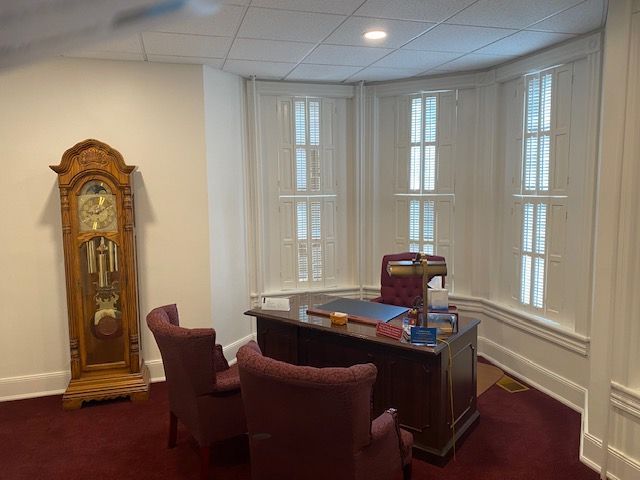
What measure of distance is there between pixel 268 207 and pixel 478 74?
92.7 inches

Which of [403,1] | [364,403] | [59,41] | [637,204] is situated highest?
[403,1]

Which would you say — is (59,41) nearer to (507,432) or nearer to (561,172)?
(507,432)

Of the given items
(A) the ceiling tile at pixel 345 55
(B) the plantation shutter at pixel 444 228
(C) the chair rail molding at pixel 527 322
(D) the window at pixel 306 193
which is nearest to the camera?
(C) the chair rail molding at pixel 527 322

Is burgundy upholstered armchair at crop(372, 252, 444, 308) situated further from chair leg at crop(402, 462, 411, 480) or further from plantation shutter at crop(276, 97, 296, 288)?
chair leg at crop(402, 462, 411, 480)

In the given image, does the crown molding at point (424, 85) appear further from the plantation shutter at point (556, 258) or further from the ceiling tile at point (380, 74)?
the plantation shutter at point (556, 258)

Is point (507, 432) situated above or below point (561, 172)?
below

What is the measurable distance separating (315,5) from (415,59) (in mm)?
1549

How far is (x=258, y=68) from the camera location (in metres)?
4.29

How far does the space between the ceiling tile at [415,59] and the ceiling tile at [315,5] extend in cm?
110

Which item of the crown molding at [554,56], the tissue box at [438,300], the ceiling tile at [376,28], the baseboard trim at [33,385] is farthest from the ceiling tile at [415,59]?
the baseboard trim at [33,385]

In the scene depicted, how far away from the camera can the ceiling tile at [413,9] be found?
9.04 feet

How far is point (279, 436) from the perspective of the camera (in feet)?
7.17

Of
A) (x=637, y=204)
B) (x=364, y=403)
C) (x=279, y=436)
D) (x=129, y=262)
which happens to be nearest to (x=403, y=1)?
(x=637, y=204)

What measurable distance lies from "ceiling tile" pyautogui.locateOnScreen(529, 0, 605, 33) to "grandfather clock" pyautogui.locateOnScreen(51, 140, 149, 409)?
120 inches
